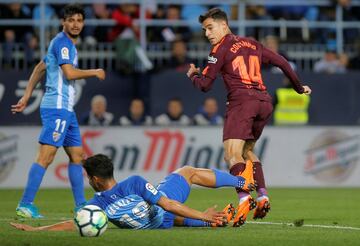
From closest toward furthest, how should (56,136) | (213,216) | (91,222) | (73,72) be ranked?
(91,222), (213,216), (73,72), (56,136)

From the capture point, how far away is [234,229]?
10406 millimetres

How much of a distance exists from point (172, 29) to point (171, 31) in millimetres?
122

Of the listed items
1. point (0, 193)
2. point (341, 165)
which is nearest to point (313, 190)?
point (341, 165)

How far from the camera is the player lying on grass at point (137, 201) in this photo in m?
9.60

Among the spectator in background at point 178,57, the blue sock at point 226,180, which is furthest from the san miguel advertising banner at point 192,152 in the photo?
the blue sock at point 226,180

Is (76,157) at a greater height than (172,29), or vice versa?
(172,29)

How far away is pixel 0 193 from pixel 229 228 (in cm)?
768

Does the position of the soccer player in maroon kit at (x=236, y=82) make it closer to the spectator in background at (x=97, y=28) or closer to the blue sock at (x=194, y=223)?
the blue sock at (x=194, y=223)

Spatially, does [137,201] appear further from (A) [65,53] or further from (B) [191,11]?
(B) [191,11]

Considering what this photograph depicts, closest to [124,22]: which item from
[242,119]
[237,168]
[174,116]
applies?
[174,116]

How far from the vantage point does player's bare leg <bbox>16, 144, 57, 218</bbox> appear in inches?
479

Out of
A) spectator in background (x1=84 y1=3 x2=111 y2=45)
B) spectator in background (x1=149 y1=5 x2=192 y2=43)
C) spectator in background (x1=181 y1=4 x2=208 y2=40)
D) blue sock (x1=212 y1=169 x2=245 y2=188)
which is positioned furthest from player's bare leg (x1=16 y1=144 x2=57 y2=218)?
spectator in background (x1=181 y1=4 x2=208 y2=40)

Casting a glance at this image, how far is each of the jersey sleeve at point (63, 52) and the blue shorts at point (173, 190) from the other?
8.61 ft

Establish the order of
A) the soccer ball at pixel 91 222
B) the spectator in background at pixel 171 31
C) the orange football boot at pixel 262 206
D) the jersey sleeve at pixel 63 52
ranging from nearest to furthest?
1. the soccer ball at pixel 91 222
2. the orange football boot at pixel 262 206
3. the jersey sleeve at pixel 63 52
4. the spectator in background at pixel 171 31
